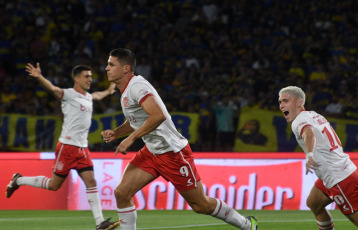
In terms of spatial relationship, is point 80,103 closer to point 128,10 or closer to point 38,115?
point 38,115

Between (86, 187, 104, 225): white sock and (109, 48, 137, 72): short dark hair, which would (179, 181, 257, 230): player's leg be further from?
(86, 187, 104, 225): white sock

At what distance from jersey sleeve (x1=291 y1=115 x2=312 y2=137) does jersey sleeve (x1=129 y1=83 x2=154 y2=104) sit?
53.5 inches

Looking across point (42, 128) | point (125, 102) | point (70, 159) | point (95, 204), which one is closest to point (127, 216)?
point (125, 102)

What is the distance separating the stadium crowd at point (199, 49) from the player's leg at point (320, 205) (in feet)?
22.2

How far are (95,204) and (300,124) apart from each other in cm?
357

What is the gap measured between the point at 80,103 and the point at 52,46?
8.73m

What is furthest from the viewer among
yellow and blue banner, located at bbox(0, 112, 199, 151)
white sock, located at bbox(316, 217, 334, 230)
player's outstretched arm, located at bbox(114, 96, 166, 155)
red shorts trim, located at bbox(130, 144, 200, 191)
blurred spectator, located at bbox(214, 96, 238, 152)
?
yellow and blue banner, located at bbox(0, 112, 199, 151)

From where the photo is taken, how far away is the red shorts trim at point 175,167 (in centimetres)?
640

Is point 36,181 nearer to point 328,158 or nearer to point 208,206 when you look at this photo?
point 208,206

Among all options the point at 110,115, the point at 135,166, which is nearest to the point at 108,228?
the point at 135,166

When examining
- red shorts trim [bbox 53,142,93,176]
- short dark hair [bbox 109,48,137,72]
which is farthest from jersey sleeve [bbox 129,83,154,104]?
red shorts trim [bbox 53,142,93,176]

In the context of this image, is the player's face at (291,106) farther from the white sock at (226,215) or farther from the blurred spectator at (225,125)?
the blurred spectator at (225,125)

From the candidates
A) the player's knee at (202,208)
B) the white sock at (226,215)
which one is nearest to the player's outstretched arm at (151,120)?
the player's knee at (202,208)

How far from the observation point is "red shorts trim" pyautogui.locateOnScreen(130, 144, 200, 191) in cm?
640
